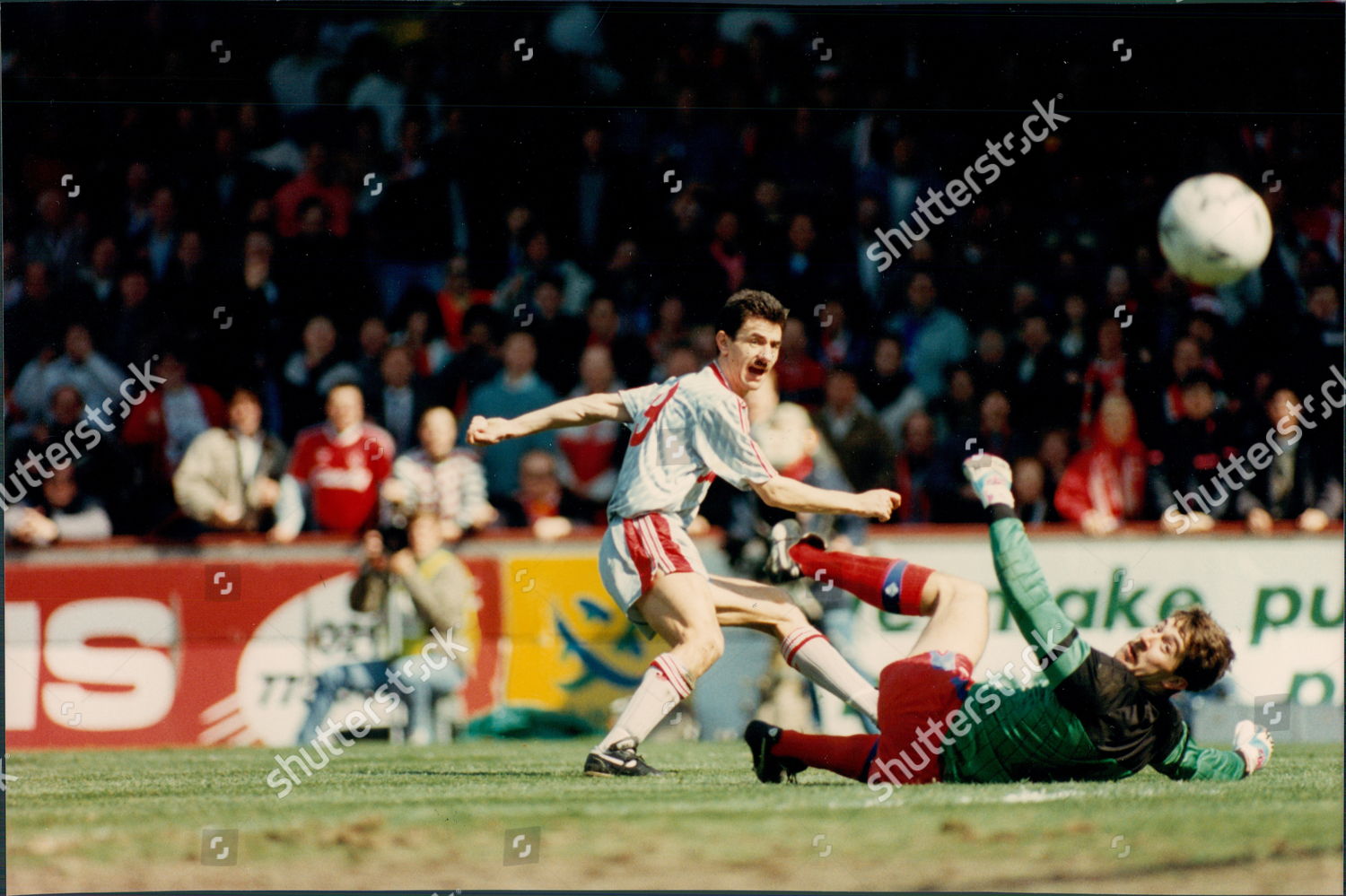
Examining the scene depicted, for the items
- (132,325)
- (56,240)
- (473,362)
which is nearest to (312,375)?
(473,362)

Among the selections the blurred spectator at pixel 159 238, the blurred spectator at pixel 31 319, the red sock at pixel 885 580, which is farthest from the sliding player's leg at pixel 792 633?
the blurred spectator at pixel 31 319

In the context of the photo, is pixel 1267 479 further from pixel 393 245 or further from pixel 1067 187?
pixel 393 245

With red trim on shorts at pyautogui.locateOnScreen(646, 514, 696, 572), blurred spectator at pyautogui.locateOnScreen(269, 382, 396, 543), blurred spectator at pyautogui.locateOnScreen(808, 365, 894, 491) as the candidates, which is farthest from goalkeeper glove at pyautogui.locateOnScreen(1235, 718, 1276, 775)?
blurred spectator at pyautogui.locateOnScreen(269, 382, 396, 543)

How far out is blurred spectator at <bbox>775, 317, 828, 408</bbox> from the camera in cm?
861

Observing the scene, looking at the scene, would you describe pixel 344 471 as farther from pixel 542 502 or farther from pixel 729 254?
pixel 729 254

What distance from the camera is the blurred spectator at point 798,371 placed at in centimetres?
861

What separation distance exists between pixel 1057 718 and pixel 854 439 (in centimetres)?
359

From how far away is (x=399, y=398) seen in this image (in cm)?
853

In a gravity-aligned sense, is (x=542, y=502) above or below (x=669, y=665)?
above

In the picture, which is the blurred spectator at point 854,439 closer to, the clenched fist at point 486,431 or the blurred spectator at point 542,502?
the blurred spectator at point 542,502

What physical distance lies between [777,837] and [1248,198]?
5.25 m

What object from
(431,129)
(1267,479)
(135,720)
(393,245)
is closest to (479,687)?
(135,720)

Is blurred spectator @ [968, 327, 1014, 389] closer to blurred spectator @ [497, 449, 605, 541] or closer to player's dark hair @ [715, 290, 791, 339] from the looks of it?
blurred spectator @ [497, 449, 605, 541]

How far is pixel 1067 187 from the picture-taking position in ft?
32.9
